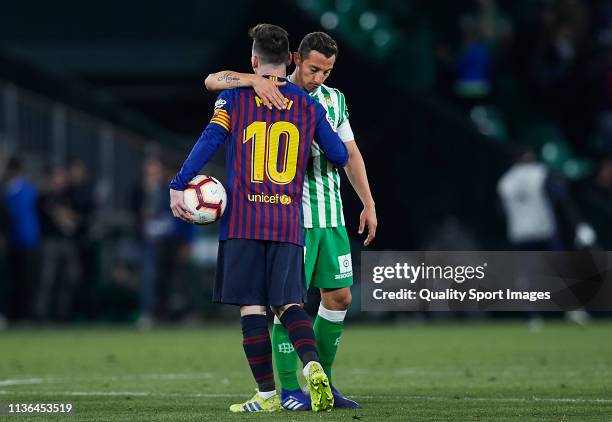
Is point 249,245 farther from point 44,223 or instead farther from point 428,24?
point 428,24

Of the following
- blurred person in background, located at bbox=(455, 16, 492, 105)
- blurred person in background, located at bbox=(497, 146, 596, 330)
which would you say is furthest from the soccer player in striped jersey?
blurred person in background, located at bbox=(455, 16, 492, 105)

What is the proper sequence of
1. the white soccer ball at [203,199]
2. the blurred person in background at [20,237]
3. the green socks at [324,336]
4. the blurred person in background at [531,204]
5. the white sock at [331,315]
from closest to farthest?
1. the white soccer ball at [203,199]
2. the green socks at [324,336]
3. the white sock at [331,315]
4. the blurred person in background at [531,204]
5. the blurred person in background at [20,237]

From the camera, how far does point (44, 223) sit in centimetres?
1833

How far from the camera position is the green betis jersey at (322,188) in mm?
8117

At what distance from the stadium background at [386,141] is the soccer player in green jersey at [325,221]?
25.7 feet

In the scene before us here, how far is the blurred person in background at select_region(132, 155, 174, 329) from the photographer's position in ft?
58.9

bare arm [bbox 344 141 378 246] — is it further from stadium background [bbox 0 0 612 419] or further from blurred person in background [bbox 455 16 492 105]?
blurred person in background [bbox 455 16 492 105]

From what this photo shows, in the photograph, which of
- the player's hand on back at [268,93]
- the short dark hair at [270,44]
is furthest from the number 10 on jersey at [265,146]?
the short dark hair at [270,44]

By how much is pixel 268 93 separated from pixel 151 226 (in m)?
10.7

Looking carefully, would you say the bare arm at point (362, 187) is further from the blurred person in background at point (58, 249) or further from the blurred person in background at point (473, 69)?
the blurred person in background at point (473, 69)

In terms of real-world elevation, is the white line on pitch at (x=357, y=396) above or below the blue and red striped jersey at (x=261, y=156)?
below

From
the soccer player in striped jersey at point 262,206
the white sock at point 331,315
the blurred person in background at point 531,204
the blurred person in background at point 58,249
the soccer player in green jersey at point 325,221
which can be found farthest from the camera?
the blurred person in background at point 58,249

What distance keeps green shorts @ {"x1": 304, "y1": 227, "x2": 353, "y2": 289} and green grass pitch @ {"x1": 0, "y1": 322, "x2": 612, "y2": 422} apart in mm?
696

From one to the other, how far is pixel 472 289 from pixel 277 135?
2.61 meters
